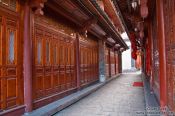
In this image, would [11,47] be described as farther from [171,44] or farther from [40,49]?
[171,44]

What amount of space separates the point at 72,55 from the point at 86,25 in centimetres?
163

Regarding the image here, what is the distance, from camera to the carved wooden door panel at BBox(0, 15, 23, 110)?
Answer: 551 cm

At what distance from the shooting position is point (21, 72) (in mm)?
6246

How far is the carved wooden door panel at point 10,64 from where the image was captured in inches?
217

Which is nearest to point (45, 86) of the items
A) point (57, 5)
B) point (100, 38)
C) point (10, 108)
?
point (10, 108)

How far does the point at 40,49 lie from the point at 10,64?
71.1 inches

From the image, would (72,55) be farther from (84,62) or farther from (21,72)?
(21,72)

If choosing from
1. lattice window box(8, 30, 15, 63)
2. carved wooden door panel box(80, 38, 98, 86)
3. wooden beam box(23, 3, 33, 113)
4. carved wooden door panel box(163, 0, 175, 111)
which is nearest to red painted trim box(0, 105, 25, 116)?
wooden beam box(23, 3, 33, 113)

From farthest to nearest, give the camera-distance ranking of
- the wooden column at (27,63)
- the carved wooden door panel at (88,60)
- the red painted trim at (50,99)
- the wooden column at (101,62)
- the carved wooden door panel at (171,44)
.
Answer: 1. the wooden column at (101,62)
2. the carved wooden door panel at (88,60)
3. the red painted trim at (50,99)
4. the wooden column at (27,63)
5. the carved wooden door panel at (171,44)

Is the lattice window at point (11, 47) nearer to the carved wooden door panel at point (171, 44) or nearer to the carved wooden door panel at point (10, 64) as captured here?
the carved wooden door panel at point (10, 64)

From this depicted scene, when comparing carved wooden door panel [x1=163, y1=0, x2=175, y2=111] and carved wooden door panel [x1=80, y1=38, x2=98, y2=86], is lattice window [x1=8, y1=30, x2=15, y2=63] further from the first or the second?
carved wooden door panel [x1=80, y1=38, x2=98, y2=86]

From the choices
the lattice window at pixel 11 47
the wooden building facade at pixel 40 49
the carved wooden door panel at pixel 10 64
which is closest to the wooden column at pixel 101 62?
the wooden building facade at pixel 40 49

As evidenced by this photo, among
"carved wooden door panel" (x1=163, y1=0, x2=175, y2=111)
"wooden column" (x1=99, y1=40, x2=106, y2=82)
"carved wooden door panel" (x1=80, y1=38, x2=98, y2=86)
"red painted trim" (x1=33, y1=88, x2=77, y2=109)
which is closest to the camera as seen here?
"carved wooden door panel" (x1=163, y1=0, x2=175, y2=111)

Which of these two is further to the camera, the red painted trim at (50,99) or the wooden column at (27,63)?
the red painted trim at (50,99)
